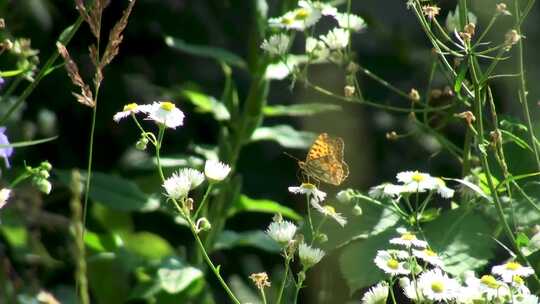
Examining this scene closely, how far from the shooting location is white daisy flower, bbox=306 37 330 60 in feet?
5.24

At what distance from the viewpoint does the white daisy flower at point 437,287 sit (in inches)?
43.3

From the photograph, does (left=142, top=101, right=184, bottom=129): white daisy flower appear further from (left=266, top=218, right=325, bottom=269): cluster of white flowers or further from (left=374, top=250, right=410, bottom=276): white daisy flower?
(left=374, top=250, right=410, bottom=276): white daisy flower

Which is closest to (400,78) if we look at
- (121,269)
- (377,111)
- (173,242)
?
(377,111)

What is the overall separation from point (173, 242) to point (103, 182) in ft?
1.44

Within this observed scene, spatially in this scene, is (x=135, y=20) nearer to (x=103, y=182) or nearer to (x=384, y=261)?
(x=103, y=182)

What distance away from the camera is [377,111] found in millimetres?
2812

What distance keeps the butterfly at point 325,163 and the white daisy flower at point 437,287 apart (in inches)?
9.0

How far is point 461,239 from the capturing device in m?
1.46

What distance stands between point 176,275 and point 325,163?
549mm

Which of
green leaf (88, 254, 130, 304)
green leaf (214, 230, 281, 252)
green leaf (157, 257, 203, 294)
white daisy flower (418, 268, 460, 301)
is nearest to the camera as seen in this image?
white daisy flower (418, 268, 460, 301)

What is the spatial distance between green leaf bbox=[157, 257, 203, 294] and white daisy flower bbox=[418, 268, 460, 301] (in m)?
0.72

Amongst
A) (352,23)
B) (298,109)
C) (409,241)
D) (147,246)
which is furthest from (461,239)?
(147,246)

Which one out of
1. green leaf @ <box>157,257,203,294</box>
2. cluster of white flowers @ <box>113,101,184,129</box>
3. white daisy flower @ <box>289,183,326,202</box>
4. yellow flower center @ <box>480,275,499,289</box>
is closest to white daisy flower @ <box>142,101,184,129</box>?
cluster of white flowers @ <box>113,101,184,129</box>

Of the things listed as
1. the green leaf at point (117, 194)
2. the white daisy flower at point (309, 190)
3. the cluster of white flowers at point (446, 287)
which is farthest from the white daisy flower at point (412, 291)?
the green leaf at point (117, 194)
